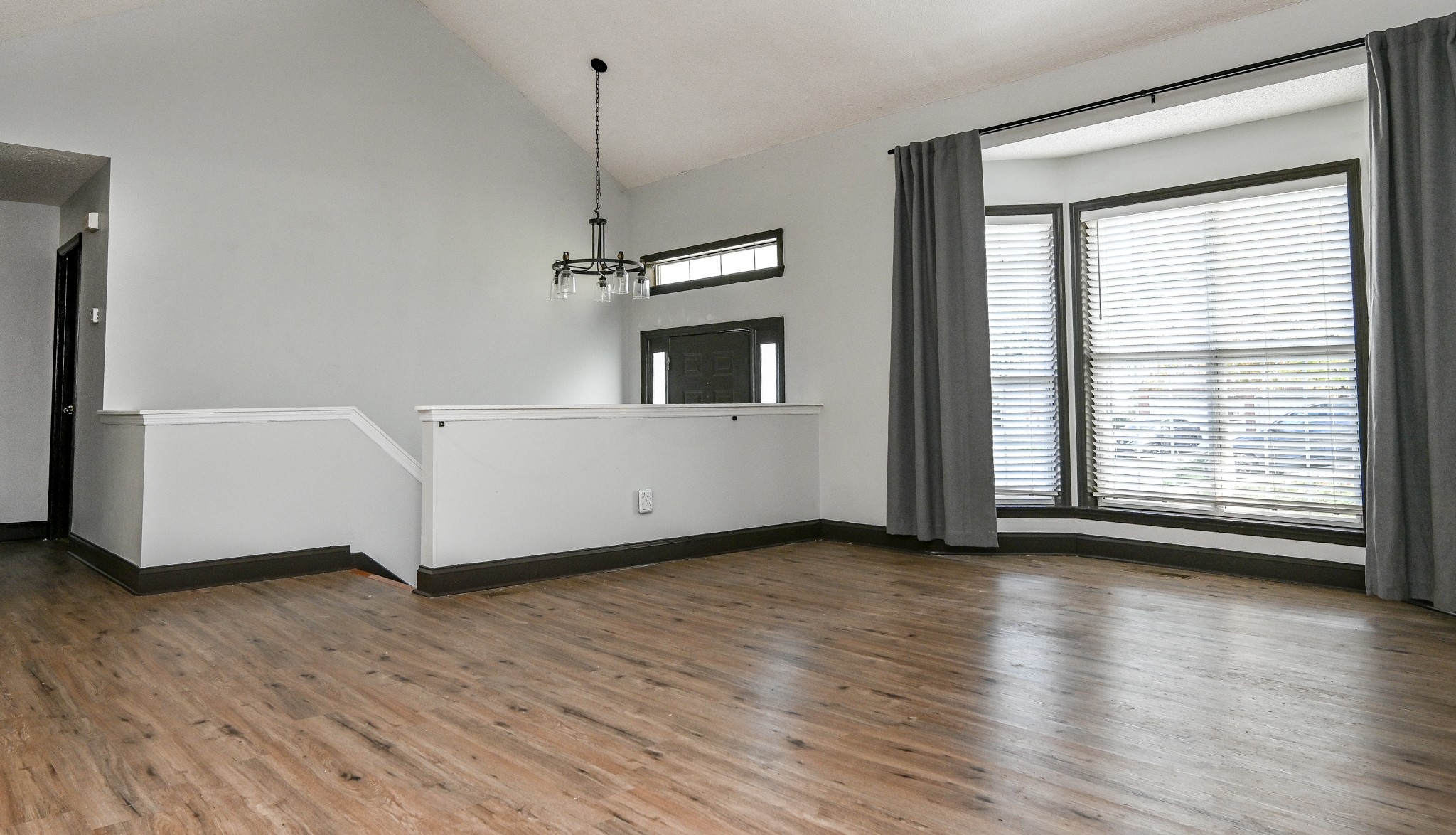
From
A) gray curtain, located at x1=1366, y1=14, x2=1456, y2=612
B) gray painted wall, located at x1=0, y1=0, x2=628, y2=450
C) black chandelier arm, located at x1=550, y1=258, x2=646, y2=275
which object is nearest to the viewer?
gray curtain, located at x1=1366, y1=14, x2=1456, y2=612

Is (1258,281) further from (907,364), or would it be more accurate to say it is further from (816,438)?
(816,438)

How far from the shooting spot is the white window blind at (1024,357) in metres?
5.55

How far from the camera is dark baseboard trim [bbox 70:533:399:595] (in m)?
4.46

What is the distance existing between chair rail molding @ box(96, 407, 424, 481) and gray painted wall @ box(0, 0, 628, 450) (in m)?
0.97

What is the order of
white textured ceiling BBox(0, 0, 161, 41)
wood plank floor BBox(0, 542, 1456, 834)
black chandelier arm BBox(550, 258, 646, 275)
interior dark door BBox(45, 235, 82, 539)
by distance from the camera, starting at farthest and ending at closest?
1. interior dark door BBox(45, 235, 82, 539)
2. black chandelier arm BBox(550, 258, 646, 275)
3. white textured ceiling BBox(0, 0, 161, 41)
4. wood plank floor BBox(0, 542, 1456, 834)

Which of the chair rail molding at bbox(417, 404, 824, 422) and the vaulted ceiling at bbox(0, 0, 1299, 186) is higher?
the vaulted ceiling at bbox(0, 0, 1299, 186)

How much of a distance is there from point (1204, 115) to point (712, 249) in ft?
11.7

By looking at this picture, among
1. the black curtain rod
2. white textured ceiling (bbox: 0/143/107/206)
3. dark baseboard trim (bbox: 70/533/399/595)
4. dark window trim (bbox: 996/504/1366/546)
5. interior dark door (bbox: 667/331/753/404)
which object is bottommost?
dark baseboard trim (bbox: 70/533/399/595)

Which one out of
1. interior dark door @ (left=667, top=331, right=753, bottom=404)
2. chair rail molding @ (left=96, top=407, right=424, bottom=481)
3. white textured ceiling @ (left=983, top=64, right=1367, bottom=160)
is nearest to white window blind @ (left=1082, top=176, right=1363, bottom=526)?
white textured ceiling @ (left=983, top=64, right=1367, bottom=160)

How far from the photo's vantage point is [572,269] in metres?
5.23

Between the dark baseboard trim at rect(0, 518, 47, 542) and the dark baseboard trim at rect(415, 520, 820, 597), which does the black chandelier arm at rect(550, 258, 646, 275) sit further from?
the dark baseboard trim at rect(0, 518, 47, 542)

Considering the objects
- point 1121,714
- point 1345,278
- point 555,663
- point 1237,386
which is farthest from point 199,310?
point 1345,278

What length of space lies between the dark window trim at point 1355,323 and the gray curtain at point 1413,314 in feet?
0.79

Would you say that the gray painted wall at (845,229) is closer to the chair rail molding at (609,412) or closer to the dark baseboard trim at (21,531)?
the chair rail molding at (609,412)
